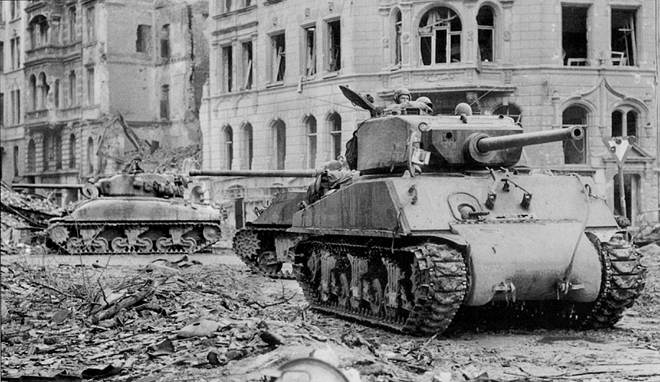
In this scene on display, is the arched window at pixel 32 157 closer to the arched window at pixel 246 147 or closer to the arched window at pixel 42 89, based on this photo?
the arched window at pixel 42 89

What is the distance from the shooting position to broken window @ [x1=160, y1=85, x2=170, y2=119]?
51.7 meters

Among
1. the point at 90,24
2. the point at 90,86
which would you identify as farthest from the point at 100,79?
the point at 90,24

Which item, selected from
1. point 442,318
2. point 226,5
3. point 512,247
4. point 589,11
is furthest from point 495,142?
point 226,5

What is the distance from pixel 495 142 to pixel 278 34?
22363 mm

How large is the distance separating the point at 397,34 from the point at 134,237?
952 cm

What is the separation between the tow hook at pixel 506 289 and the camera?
39.8ft

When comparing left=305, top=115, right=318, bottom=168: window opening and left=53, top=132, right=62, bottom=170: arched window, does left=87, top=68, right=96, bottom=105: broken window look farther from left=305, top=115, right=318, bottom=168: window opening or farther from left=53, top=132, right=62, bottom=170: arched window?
left=305, top=115, right=318, bottom=168: window opening

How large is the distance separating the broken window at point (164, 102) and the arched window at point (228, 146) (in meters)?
14.5

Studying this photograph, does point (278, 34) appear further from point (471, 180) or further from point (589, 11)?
point (471, 180)

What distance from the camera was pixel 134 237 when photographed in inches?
1088

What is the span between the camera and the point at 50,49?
5631 centimetres

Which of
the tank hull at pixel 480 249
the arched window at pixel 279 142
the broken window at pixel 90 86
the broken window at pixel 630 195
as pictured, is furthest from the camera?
the broken window at pixel 90 86

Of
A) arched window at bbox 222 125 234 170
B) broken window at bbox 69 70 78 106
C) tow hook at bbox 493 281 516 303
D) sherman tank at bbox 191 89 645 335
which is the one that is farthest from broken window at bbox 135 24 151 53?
tow hook at bbox 493 281 516 303

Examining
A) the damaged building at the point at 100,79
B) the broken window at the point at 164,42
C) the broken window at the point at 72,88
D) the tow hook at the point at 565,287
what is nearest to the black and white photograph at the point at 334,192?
the tow hook at the point at 565,287
